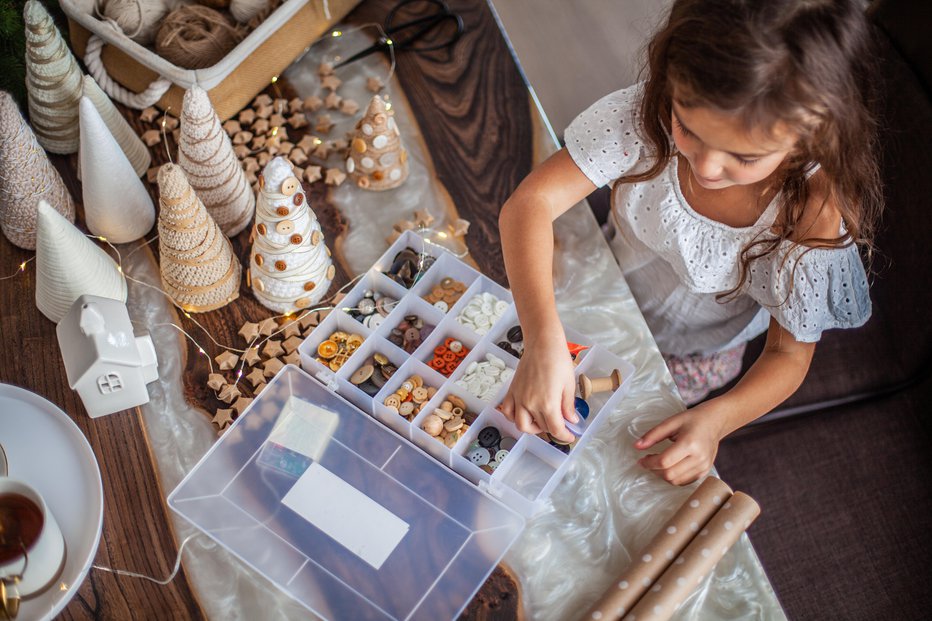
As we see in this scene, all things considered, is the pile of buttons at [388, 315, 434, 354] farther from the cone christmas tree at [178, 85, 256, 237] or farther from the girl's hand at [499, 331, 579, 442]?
the cone christmas tree at [178, 85, 256, 237]

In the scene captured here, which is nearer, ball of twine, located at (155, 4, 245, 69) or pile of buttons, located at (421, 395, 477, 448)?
pile of buttons, located at (421, 395, 477, 448)

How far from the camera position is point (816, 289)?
0.96 metres

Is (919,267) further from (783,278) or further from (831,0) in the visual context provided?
Answer: (831,0)

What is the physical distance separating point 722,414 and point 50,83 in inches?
38.2

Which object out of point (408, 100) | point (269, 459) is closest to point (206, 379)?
point (269, 459)

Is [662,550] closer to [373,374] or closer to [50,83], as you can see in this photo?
[373,374]

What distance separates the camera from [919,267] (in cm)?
112

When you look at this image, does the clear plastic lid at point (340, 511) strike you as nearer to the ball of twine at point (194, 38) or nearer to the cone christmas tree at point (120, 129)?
the cone christmas tree at point (120, 129)

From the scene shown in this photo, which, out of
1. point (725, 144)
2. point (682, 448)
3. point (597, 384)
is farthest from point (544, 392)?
point (725, 144)

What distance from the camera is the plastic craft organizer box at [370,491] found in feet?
2.80

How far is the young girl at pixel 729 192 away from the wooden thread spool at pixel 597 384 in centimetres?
3

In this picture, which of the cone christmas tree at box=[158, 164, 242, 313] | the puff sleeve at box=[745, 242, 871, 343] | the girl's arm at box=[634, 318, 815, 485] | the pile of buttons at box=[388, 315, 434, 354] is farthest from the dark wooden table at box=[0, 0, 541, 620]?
the puff sleeve at box=[745, 242, 871, 343]

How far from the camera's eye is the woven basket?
1054 millimetres

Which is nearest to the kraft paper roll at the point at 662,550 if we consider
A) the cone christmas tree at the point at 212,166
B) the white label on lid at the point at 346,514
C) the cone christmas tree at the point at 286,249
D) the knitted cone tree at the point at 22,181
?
the white label on lid at the point at 346,514
